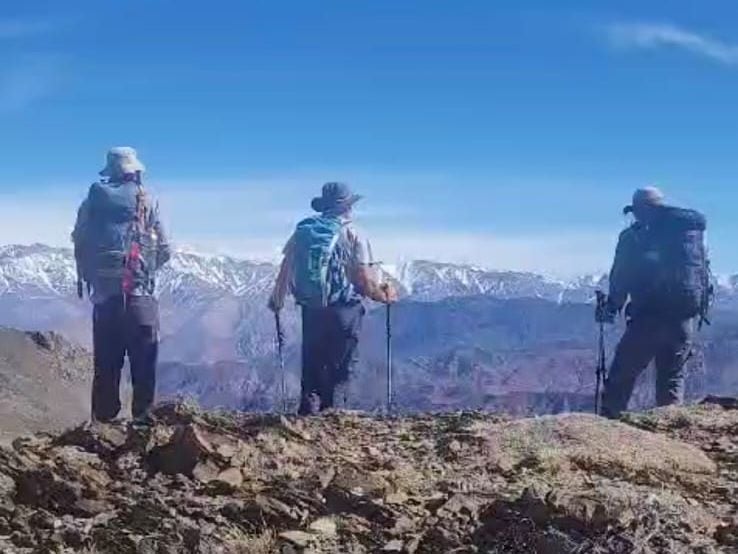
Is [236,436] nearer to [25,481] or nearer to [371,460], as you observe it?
[371,460]

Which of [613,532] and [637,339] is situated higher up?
[637,339]

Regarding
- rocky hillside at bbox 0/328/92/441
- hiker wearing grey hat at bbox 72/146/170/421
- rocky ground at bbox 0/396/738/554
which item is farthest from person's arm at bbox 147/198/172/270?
rocky hillside at bbox 0/328/92/441

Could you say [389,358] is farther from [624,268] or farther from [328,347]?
[624,268]

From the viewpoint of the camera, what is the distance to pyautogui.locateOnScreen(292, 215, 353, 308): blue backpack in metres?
11.1

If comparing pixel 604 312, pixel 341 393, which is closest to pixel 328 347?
pixel 341 393

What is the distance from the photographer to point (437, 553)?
5.95 meters

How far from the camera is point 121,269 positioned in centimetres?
A: 1098

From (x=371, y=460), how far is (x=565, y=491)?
1511 mm

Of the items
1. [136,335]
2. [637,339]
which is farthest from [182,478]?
[637,339]

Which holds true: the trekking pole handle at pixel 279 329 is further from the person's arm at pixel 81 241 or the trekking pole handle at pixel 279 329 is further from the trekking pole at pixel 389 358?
the person's arm at pixel 81 241

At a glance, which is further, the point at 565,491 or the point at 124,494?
the point at 124,494

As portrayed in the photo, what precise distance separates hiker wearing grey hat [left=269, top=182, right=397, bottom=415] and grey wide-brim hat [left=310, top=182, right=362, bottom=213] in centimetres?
2

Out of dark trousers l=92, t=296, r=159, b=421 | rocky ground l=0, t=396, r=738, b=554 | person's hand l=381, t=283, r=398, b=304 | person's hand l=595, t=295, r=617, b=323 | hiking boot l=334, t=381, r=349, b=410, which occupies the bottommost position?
rocky ground l=0, t=396, r=738, b=554

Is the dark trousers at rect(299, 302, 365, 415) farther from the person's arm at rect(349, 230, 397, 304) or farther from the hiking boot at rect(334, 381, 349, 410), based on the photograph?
the person's arm at rect(349, 230, 397, 304)
